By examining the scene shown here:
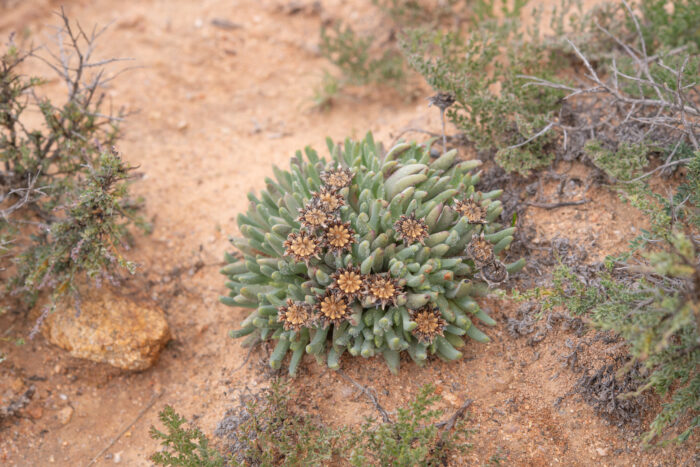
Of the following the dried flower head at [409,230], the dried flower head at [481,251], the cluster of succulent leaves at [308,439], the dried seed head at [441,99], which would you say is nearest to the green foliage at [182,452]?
the cluster of succulent leaves at [308,439]

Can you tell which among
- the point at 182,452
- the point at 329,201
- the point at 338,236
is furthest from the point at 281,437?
the point at 329,201

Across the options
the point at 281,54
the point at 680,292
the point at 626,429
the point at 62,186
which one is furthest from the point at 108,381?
the point at 281,54

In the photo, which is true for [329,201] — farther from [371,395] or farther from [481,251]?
[371,395]

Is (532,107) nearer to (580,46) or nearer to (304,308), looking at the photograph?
(580,46)

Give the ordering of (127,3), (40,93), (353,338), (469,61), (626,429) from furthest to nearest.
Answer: (127,3) < (40,93) < (469,61) < (353,338) < (626,429)

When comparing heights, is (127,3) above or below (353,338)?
above

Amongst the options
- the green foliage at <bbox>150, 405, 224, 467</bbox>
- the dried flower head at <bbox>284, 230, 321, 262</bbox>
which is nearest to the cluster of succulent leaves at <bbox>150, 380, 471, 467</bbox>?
the green foliage at <bbox>150, 405, 224, 467</bbox>

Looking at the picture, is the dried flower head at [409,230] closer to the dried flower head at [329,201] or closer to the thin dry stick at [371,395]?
the dried flower head at [329,201]

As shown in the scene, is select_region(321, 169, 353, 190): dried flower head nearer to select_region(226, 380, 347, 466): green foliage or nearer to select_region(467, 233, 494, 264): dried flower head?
select_region(467, 233, 494, 264): dried flower head
